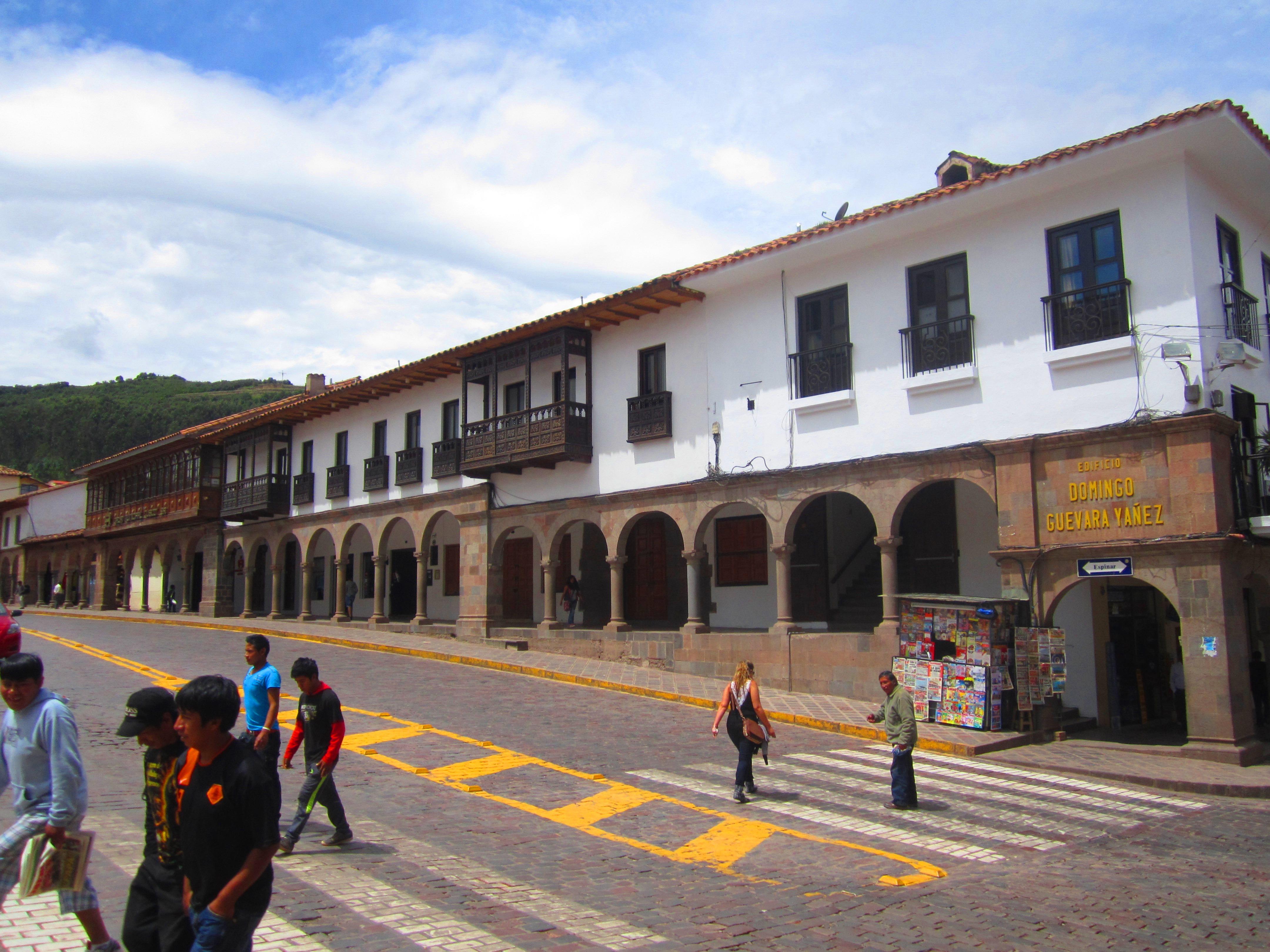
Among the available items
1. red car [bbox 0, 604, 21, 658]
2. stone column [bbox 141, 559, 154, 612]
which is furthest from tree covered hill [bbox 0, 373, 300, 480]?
red car [bbox 0, 604, 21, 658]

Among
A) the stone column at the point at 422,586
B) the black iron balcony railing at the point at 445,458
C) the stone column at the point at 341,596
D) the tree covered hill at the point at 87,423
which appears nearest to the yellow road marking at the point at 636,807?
the black iron balcony railing at the point at 445,458

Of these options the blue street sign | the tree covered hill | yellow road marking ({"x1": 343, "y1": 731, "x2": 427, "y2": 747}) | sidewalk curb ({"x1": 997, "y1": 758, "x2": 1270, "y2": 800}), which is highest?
the tree covered hill

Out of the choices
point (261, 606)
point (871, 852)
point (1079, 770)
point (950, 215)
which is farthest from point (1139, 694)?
point (261, 606)

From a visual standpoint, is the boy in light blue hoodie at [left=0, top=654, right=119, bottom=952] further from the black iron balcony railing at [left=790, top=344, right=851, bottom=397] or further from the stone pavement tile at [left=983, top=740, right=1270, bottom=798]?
the black iron balcony railing at [left=790, top=344, right=851, bottom=397]

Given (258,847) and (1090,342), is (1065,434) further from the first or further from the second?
(258,847)

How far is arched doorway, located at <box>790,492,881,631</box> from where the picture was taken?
19.3 m

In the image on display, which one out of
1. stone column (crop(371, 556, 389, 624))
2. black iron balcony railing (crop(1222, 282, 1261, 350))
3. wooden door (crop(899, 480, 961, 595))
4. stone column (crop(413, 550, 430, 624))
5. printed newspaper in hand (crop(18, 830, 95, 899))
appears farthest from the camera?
stone column (crop(371, 556, 389, 624))

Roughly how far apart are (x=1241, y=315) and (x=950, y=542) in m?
5.71

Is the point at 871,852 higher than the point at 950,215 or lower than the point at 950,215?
lower

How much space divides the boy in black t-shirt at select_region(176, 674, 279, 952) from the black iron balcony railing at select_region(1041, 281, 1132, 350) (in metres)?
13.1

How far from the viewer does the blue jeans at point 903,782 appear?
9.56 meters

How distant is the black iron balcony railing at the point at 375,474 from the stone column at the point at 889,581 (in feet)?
54.2

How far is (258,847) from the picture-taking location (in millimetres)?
3697

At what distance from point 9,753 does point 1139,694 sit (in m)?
15.5
